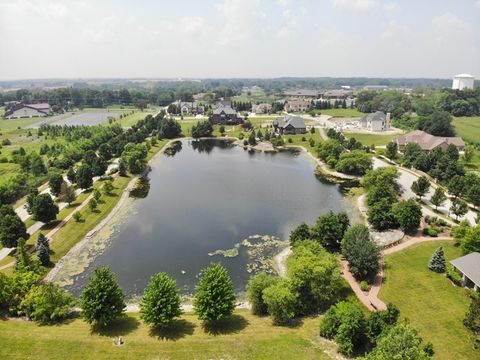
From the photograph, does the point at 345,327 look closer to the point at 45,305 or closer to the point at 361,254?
the point at 361,254

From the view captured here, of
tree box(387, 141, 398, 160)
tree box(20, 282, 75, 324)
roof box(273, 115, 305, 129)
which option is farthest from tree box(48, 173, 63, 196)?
roof box(273, 115, 305, 129)

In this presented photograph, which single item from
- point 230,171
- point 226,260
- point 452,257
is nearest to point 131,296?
point 226,260

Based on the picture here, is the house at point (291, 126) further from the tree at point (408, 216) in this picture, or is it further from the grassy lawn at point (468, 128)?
the tree at point (408, 216)

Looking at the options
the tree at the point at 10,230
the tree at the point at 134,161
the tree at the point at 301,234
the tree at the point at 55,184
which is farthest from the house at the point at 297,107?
the tree at the point at 10,230

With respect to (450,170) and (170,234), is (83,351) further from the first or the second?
(450,170)

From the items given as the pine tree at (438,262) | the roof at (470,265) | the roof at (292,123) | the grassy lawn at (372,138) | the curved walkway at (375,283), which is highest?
the roof at (292,123)

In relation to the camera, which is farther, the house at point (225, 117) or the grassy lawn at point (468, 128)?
the house at point (225, 117)

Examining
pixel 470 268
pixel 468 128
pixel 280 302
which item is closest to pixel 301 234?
pixel 280 302
